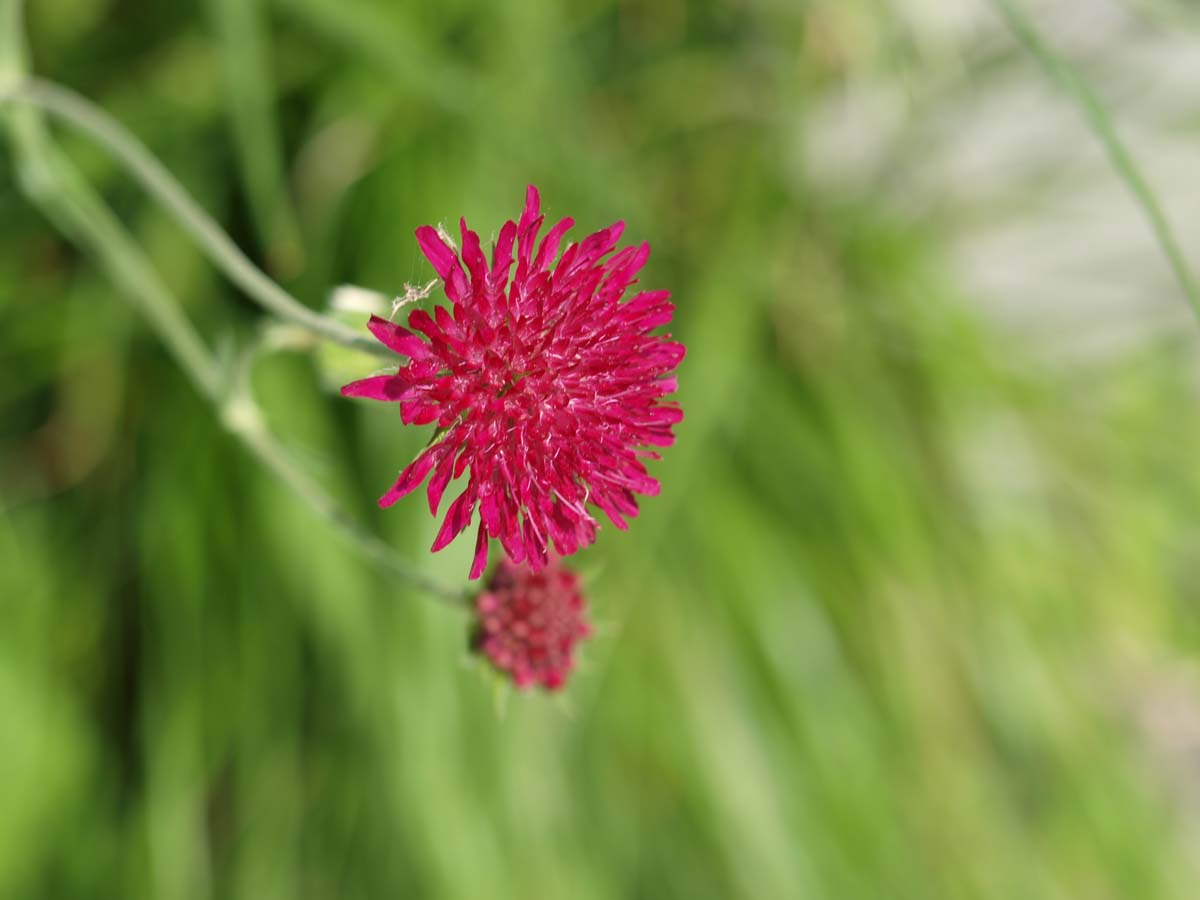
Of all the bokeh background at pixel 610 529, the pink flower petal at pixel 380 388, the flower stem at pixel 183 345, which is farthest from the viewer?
the bokeh background at pixel 610 529

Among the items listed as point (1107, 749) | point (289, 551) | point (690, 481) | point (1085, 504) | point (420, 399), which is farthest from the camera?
point (1085, 504)

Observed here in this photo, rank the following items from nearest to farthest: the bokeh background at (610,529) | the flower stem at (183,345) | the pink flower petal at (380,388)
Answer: the pink flower petal at (380,388), the flower stem at (183,345), the bokeh background at (610,529)

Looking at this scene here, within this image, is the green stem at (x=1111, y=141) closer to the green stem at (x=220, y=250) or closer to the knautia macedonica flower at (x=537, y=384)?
the knautia macedonica flower at (x=537, y=384)

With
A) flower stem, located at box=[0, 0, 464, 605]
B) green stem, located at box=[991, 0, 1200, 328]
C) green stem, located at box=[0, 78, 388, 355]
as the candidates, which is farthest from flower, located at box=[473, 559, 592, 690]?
green stem, located at box=[991, 0, 1200, 328]

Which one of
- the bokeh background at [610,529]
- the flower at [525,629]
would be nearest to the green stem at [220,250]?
the flower at [525,629]

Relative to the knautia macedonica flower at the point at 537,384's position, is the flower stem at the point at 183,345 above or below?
above

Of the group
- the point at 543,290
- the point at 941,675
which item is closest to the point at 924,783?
the point at 941,675

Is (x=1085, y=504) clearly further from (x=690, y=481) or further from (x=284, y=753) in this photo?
(x=284, y=753)
